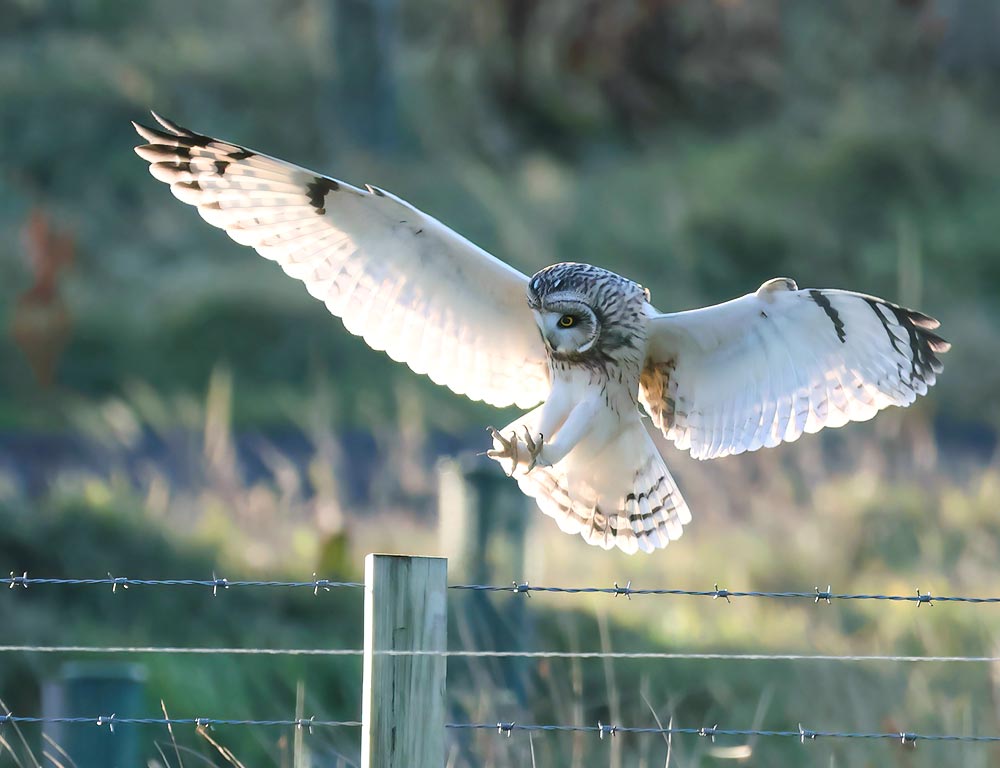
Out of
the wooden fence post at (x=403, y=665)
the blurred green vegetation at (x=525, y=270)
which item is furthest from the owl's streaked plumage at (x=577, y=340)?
the wooden fence post at (x=403, y=665)

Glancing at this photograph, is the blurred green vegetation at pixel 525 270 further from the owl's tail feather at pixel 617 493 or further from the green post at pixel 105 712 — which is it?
the green post at pixel 105 712

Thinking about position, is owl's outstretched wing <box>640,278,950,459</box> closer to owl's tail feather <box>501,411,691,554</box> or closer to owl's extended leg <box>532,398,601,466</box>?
owl's tail feather <box>501,411,691,554</box>

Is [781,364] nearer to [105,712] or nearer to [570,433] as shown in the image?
[570,433]

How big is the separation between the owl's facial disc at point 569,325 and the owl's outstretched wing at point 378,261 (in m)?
0.29

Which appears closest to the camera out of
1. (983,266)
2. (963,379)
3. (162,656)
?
(162,656)

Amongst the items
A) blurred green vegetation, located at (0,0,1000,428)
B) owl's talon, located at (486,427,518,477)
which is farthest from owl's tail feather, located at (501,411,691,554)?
blurred green vegetation, located at (0,0,1000,428)

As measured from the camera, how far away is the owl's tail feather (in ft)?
14.0

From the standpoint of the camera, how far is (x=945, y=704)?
504cm

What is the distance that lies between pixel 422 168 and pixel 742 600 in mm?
8060

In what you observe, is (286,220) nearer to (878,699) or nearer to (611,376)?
(611,376)

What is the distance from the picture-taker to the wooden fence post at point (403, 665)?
287cm

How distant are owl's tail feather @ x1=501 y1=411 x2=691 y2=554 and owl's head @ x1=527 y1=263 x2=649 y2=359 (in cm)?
28

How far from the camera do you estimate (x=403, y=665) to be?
9.46 ft

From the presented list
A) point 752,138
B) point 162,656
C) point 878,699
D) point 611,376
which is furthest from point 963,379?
point 611,376
